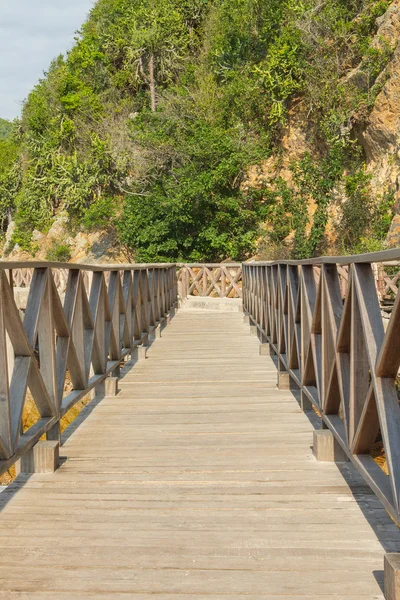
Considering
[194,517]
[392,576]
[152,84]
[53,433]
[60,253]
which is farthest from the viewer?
[60,253]

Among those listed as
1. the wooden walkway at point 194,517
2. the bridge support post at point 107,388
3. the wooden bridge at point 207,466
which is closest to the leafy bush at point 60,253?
the bridge support post at point 107,388

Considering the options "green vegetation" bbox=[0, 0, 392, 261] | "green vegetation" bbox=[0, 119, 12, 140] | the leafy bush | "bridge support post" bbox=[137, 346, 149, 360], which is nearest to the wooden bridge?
"bridge support post" bbox=[137, 346, 149, 360]

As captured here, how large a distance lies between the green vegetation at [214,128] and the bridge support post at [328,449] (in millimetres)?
13633

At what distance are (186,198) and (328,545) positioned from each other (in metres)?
20.2

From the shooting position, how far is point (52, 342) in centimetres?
332

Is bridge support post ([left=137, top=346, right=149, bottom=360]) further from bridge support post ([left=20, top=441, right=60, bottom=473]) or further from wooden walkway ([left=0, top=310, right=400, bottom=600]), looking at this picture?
bridge support post ([left=20, top=441, right=60, bottom=473])

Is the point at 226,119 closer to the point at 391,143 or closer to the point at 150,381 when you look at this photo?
the point at 391,143

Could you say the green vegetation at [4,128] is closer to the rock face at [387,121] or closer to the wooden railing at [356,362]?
the rock face at [387,121]

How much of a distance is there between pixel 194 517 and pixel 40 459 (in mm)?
1004

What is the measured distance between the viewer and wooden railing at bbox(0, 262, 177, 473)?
2.65 m

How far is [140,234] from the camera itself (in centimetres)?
2334

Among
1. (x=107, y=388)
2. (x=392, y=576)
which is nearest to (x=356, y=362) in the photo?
(x=392, y=576)

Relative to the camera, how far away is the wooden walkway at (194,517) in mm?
2127

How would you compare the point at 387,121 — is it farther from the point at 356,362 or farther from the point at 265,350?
the point at 356,362
